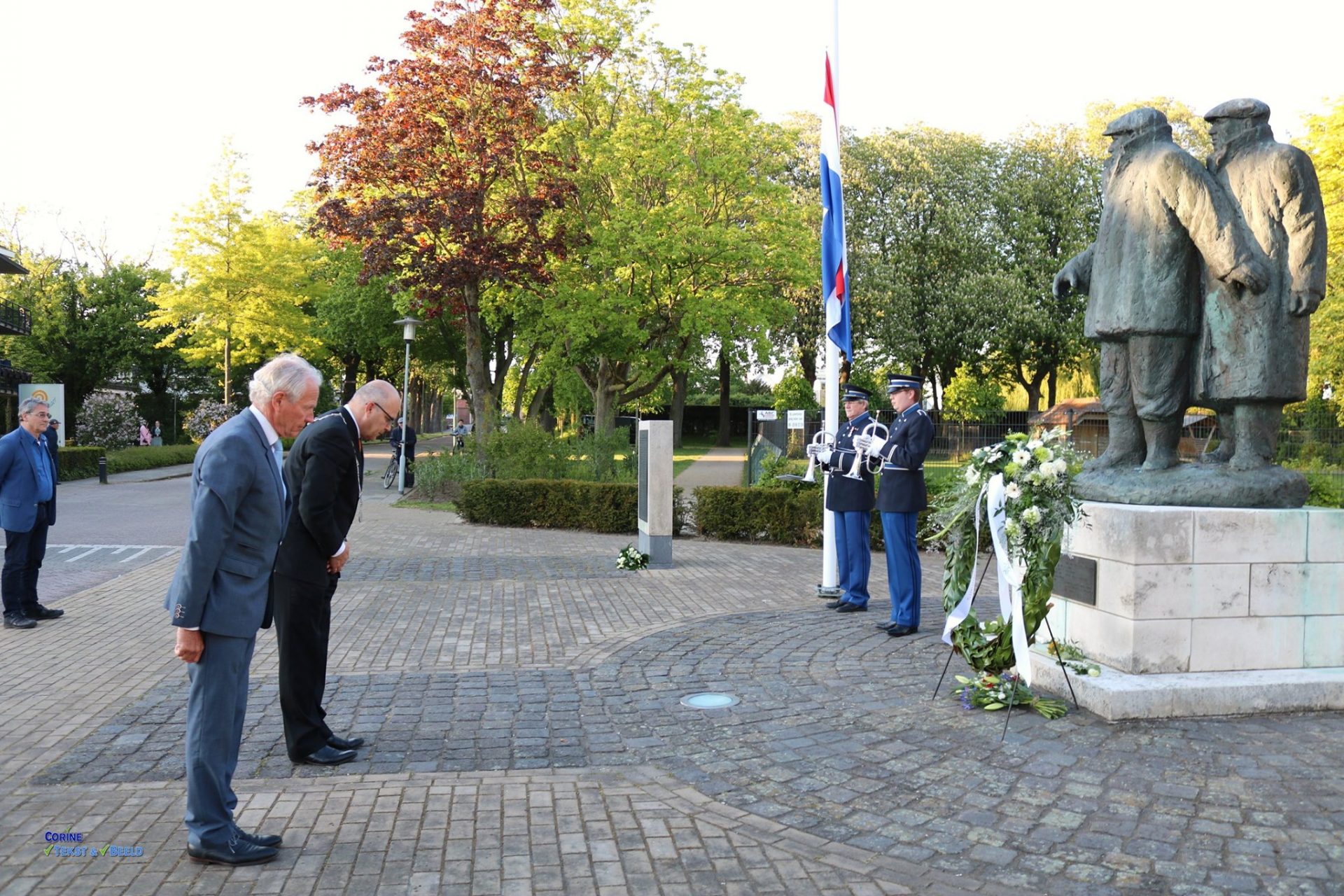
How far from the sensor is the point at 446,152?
22266mm

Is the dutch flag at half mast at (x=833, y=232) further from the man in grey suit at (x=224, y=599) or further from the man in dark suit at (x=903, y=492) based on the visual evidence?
the man in grey suit at (x=224, y=599)

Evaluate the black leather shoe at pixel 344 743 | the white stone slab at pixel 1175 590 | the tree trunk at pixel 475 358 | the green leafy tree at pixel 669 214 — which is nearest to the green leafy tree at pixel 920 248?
the green leafy tree at pixel 669 214

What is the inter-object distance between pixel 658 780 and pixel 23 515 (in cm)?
670

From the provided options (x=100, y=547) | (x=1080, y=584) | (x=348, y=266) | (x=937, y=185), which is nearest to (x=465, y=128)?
(x=100, y=547)

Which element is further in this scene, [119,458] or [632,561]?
[119,458]

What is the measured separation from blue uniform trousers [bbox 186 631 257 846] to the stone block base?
4372 mm

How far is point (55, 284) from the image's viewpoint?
44125mm

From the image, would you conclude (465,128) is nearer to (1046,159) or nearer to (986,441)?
(986,441)

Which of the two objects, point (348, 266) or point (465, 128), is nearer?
point (465, 128)

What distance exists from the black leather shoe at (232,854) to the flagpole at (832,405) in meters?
6.51

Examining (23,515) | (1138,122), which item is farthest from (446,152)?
(1138,122)

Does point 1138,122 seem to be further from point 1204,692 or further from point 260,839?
point 260,839

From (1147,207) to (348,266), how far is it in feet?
115

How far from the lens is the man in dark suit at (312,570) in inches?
192
